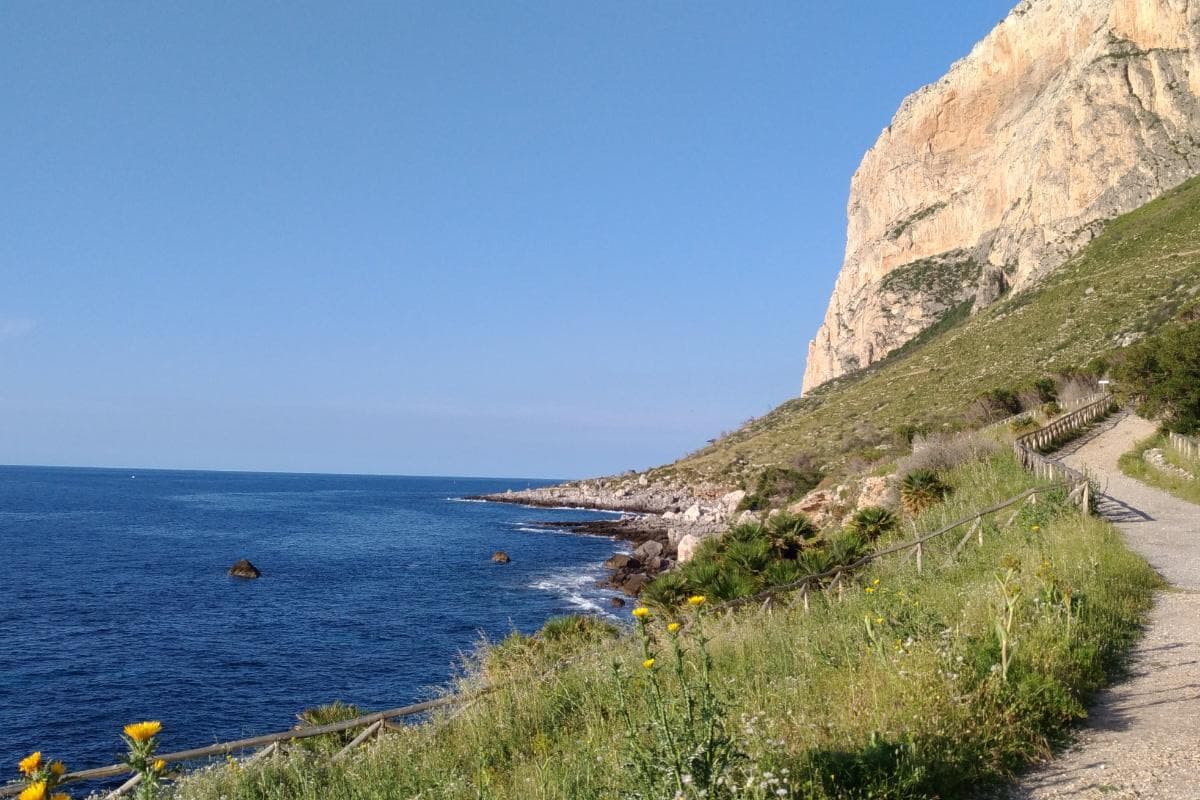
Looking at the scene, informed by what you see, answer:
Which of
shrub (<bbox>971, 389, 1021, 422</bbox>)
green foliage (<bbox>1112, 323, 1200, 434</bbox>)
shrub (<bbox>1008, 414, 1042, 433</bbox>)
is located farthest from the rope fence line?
shrub (<bbox>971, 389, 1021, 422</bbox>)

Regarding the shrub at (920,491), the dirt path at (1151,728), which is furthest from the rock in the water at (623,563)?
the dirt path at (1151,728)

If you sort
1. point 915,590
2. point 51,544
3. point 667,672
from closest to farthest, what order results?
1. point 667,672
2. point 915,590
3. point 51,544

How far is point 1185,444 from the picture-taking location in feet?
70.7

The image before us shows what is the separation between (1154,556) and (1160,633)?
4.83m

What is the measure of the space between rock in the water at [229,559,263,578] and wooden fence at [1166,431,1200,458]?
142 feet

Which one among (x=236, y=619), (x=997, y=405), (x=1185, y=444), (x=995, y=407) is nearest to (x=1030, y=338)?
(x=997, y=405)

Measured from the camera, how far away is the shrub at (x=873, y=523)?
17.3 m

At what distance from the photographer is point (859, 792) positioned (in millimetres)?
4035

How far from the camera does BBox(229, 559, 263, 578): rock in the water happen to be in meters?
45.3

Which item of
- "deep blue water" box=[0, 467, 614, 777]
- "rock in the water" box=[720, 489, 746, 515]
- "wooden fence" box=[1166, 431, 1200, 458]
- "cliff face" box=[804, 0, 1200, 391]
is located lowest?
"deep blue water" box=[0, 467, 614, 777]

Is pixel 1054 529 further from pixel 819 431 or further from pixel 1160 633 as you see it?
pixel 819 431

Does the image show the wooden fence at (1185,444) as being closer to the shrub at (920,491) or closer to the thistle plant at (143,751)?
the shrub at (920,491)

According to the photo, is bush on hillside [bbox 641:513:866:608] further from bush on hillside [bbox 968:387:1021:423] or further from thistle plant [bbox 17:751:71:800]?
bush on hillside [bbox 968:387:1021:423]

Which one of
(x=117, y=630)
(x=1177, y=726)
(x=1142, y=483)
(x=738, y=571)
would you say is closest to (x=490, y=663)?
(x=738, y=571)
